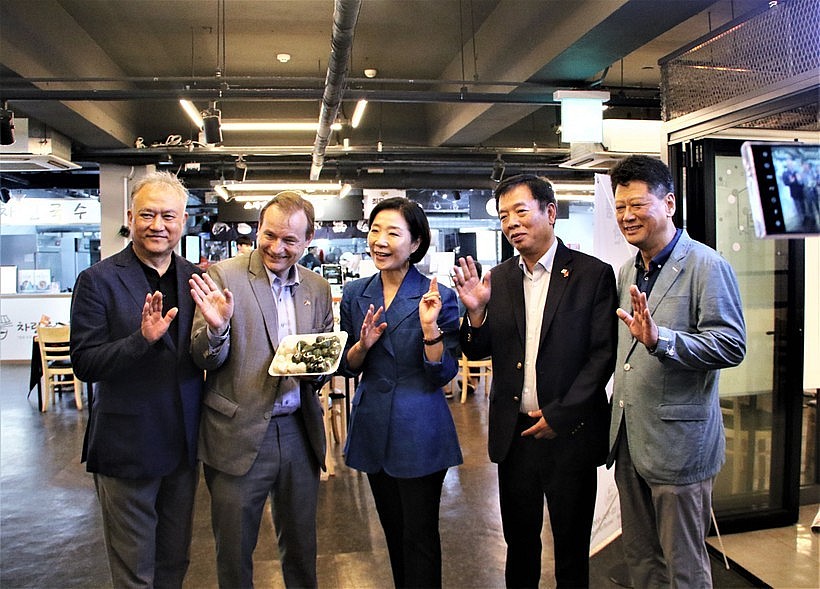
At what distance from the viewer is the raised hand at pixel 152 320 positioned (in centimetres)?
183

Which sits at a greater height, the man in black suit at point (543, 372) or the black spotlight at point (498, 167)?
the black spotlight at point (498, 167)

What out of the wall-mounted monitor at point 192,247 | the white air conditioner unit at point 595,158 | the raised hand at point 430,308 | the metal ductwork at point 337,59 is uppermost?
the metal ductwork at point 337,59

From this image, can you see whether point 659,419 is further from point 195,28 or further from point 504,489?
point 195,28

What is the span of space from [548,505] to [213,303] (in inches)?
50.2

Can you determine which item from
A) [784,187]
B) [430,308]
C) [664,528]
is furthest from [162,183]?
[664,528]

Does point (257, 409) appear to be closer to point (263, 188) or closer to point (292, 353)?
point (292, 353)

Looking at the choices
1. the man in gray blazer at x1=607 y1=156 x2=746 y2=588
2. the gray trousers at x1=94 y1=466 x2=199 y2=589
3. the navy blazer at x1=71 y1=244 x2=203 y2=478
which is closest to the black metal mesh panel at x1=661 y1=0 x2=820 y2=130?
the man in gray blazer at x1=607 y1=156 x2=746 y2=588

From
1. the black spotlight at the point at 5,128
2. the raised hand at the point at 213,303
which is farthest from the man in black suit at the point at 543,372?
the black spotlight at the point at 5,128

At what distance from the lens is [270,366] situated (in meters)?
1.93

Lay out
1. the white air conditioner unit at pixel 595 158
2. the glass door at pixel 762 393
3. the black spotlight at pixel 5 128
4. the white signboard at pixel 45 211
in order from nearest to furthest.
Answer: the glass door at pixel 762 393, the black spotlight at pixel 5 128, the white air conditioner unit at pixel 595 158, the white signboard at pixel 45 211

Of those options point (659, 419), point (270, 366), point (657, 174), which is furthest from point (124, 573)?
point (657, 174)

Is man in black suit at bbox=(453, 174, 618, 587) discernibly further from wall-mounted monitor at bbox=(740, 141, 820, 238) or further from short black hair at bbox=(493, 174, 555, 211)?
wall-mounted monitor at bbox=(740, 141, 820, 238)

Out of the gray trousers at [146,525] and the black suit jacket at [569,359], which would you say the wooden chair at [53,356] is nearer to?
the gray trousers at [146,525]

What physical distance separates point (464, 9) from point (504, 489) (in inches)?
218
